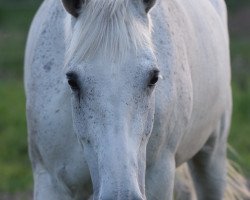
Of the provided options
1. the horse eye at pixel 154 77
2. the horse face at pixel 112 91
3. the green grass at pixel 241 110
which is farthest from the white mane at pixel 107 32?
the green grass at pixel 241 110

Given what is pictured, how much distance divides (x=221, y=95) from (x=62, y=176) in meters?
→ 1.53

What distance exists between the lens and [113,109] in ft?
12.7

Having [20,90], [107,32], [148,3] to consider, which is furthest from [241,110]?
[107,32]

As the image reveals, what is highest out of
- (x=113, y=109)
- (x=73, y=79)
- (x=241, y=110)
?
(x=73, y=79)

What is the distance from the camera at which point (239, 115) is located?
36.6ft

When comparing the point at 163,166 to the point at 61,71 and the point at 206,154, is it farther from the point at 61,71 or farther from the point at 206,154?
the point at 206,154

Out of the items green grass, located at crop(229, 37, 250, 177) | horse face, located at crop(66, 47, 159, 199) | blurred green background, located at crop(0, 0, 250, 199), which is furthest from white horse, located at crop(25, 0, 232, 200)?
green grass, located at crop(229, 37, 250, 177)

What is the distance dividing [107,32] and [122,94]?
27 centimetres

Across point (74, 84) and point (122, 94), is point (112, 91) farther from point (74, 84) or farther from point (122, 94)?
point (74, 84)

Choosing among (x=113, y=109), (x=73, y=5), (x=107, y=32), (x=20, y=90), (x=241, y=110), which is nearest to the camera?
(x=113, y=109)

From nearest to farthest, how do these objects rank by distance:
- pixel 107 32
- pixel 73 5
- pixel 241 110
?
pixel 107 32
pixel 73 5
pixel 241 110

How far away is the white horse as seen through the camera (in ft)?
12.8

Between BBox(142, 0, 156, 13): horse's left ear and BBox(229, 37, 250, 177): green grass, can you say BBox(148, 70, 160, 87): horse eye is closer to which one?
BBox(142, 0, 156, 13): horse's left ear

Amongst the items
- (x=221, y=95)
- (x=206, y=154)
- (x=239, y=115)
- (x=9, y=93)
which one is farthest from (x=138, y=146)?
(x=9, y=93)
